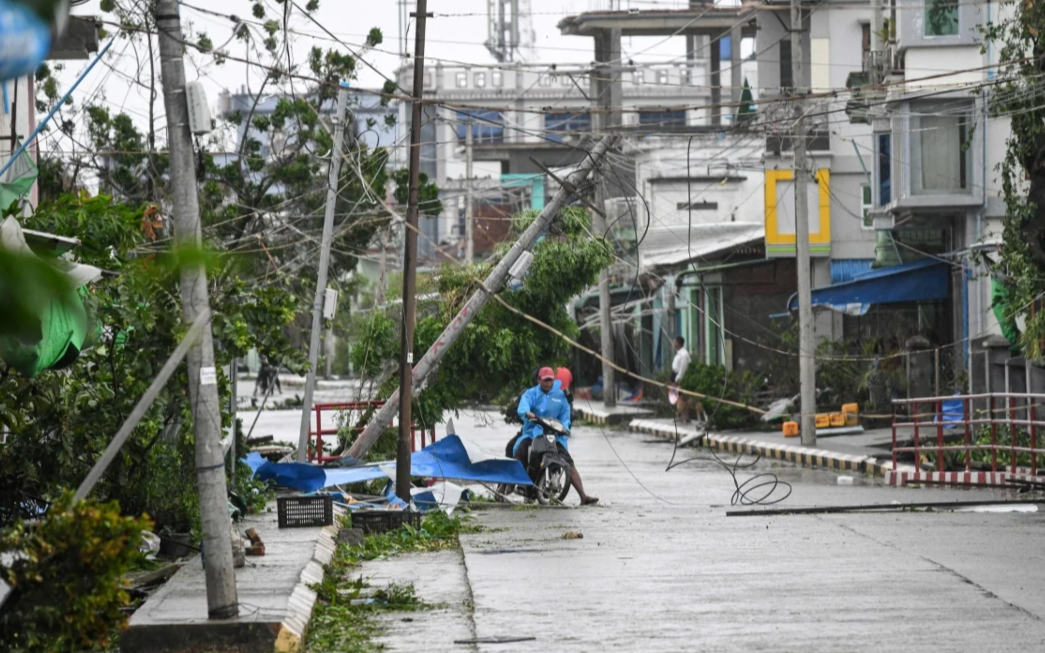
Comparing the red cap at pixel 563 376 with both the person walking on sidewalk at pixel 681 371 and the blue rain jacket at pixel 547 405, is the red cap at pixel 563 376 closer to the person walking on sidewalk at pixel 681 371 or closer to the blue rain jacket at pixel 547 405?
the blue rain jacket at pixel 547 405

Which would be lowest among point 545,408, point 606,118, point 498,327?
point 545,408

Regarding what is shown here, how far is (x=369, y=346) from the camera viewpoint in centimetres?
2302

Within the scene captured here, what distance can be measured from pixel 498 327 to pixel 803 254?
6.10 meters

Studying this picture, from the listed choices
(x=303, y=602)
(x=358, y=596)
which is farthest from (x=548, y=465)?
(x=303, y=602)

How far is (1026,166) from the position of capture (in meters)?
22.6

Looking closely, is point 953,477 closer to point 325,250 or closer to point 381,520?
point 325,250

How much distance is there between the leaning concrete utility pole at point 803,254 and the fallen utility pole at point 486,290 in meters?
6.83

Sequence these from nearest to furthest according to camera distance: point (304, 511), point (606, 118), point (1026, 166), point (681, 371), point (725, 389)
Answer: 1. point (304, 511)
2. point (1026, 166)
3. point (725, 389)
4. point (681, 371)
5. point (606, 118)

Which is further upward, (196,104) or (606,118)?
(606,118)

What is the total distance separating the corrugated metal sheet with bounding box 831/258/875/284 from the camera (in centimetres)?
3794

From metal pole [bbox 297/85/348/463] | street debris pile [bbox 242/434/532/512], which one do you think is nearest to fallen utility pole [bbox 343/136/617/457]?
metal pole [bbox 297/85/348/463]

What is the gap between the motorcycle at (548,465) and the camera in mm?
17984

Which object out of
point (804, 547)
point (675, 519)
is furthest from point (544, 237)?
point (804, 547)

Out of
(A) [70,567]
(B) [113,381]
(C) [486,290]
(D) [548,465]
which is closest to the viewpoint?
(A) [70,567]
